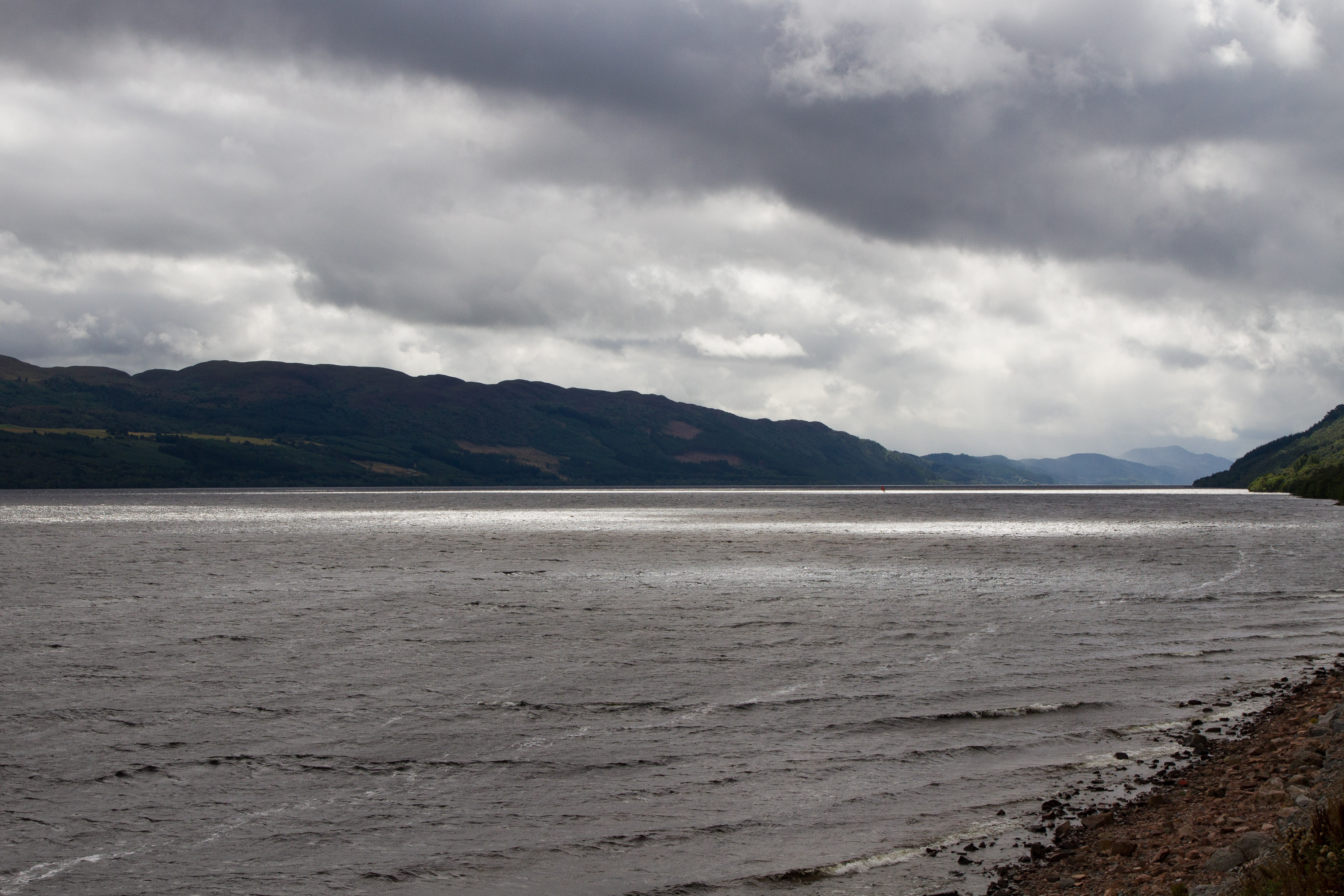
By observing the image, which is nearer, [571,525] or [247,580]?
[247,580]

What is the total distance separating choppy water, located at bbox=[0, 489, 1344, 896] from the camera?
16.7 meters

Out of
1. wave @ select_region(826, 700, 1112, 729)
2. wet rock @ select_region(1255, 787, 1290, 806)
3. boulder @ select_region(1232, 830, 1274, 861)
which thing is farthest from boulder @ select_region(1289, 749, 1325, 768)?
wave @ select_region(826, 700, 1112, 729)

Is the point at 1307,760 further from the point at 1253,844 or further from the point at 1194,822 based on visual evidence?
the point at 1253,844

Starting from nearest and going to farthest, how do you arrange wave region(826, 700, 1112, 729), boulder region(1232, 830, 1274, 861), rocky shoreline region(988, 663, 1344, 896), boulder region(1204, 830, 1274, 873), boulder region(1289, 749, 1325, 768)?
boulder region(1232, 830, 1274, 861) < boulder region(1204, 830, 1274, 873) < rocky shoreline region(988, 663, 1344, 896) < boulder region(1289, 749, 1325, 768) < wave region(826, 700, 1112, 729)

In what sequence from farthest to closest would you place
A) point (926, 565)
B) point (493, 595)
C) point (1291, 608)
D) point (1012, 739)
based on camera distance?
point (926, 565) < point (493, 595) < point (1291, 608) < point (1012, 739)

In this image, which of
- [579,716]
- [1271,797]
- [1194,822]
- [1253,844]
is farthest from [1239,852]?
[579,716]

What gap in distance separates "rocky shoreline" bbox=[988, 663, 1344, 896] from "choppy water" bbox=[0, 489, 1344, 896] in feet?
4.52

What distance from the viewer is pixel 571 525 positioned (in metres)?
154

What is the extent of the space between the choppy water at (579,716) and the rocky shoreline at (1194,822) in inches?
54.2

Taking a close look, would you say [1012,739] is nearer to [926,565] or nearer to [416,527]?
[926,565]

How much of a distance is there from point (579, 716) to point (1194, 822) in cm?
1566

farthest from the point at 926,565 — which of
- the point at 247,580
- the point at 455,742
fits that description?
the point at 455,742

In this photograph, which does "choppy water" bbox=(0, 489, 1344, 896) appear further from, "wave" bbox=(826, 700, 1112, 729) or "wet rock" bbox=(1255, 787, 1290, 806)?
"wet rock" bbox=(1255, 787, 1290, 806)

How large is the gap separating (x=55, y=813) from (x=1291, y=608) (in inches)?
1995
